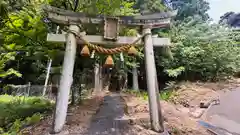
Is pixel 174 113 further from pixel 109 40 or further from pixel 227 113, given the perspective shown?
pixel 109 40

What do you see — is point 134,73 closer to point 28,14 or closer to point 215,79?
point 215,79

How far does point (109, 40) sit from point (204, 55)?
6185 millimetres

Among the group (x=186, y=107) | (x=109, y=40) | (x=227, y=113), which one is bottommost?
(x=227, y=113)

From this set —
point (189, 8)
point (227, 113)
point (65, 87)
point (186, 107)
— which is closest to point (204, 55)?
point (186, 107)

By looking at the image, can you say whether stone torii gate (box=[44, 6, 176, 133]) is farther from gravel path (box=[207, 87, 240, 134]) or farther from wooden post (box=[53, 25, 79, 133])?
gravel path (box=[207, 87, 240, 134])

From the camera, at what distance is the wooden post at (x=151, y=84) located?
11.4 ft

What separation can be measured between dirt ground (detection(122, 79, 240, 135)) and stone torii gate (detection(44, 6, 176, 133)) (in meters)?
0.72

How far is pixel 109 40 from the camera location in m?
3.95

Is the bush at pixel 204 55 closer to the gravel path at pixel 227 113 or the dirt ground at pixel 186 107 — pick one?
the dirt ground at pixel 186 107

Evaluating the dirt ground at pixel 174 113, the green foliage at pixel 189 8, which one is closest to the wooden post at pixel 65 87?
the dirt ground at pixel 174 113

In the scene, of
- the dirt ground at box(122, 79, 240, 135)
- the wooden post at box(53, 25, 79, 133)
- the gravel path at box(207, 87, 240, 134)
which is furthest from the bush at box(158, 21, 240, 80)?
the wooden post at box(53, 25, 79, 133)

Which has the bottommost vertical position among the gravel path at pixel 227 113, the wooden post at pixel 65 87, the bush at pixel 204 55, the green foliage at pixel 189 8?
the gravel path at pixel 227 113

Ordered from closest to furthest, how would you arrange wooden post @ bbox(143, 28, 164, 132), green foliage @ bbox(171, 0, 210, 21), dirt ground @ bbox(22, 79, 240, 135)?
1. wooden post @ bbox(143, 28, 164, 132)
2. dirt ground @ bbox(22, 79, 240, 135)
3. green foliage @ bbox(171, 0, 210, 21)

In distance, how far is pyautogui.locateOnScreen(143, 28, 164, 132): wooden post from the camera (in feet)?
11.4
